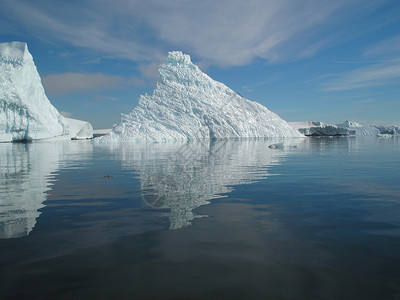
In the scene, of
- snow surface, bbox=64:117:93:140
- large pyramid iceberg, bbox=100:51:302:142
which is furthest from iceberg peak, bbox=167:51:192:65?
snow surface, bbox=64:117:93:140

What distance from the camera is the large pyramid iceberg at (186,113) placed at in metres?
55.1

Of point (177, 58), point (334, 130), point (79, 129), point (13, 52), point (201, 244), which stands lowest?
point (201, 244)


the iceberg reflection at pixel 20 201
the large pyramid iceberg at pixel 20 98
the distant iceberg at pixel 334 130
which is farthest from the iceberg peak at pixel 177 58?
the distant iceberg at pixel 334 130

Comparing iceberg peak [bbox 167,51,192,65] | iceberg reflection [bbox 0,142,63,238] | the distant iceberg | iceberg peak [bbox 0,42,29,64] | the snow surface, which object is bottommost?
iceberg reflection [bbox 0,142,63,238]

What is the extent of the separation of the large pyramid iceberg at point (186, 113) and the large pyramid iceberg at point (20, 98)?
11.8 m

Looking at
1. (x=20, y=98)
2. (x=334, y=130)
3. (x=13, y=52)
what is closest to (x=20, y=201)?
(x=20, y=98)

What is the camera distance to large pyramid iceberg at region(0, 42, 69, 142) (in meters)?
38.6

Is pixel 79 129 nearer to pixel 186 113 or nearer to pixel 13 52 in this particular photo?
pixel 13 52

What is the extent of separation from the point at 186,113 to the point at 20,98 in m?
30.1

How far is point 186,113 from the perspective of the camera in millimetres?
59562

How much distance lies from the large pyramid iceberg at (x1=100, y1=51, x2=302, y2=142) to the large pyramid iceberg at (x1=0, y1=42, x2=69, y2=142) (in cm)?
1184

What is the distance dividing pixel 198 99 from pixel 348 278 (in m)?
58.9

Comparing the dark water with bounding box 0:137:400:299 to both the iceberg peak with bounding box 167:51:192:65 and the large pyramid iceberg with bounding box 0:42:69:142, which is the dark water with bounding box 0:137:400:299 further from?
the iceberg peak with bounding box 167:51:192:65

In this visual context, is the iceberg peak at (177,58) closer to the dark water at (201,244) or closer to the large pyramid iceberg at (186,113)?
the large pyramid iceberg at (186,113)
